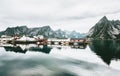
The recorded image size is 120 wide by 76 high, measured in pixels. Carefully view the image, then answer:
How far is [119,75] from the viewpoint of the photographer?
55.2m

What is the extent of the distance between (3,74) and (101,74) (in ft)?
91.6

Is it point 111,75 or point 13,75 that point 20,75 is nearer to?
point 13,75

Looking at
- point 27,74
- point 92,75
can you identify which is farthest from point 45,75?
point 92,75

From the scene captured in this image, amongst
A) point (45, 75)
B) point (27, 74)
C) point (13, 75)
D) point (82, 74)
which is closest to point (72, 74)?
point (82, 74)

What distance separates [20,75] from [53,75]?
904cm

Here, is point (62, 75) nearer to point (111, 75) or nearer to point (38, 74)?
point (38, 74)

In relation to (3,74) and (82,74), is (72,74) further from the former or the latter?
(3,74)

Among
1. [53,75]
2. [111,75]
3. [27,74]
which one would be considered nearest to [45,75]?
[53,75]

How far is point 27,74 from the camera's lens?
54.7 meters

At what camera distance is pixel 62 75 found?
5381 cm

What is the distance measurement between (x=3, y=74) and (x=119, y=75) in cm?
3285

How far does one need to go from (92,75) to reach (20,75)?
65.6 feet

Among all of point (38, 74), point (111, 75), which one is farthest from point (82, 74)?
A: point (38, 74)

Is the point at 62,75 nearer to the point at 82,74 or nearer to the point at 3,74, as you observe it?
the point at 82,74
